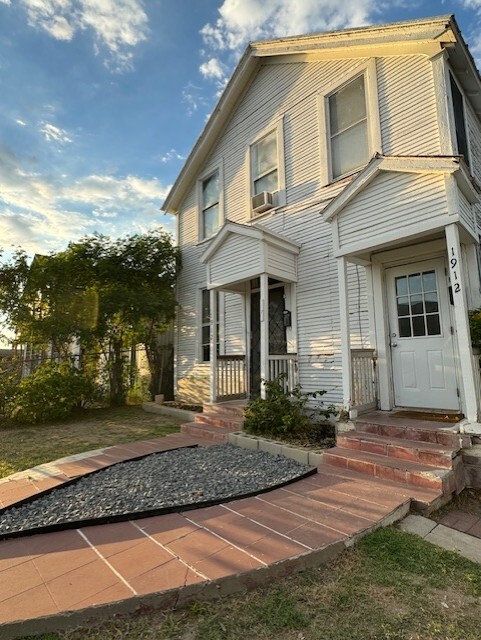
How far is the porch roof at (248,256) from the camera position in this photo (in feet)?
19.6

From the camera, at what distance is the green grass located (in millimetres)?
1604

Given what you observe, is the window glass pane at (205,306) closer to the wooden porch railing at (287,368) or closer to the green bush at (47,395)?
the wooden porch railing at (287,368)

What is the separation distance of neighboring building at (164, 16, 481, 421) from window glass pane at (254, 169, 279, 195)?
0.03 m

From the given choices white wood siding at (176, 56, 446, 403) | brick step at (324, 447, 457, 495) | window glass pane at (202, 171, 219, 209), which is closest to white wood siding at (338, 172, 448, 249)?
white wood siding at (176, 56, 446, 403)

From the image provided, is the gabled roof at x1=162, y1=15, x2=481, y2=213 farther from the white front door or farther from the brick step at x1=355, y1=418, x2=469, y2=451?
the brick step at x1=355, y1=418, x2=469, y2=451

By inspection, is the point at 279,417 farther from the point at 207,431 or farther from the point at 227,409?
the point at 227,409

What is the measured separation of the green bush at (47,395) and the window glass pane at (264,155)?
254 inches

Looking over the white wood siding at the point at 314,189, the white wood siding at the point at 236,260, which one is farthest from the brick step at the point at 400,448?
the white wood siding at the point at 236,260

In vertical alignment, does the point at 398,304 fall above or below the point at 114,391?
above

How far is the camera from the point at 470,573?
6.84 feet

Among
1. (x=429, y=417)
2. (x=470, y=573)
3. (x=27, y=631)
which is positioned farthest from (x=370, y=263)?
(x=27, y=631)

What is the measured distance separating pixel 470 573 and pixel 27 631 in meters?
2.49

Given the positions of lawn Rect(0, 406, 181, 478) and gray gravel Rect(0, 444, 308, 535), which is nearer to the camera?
gray gravel Rect(0, 444, 308, 535)

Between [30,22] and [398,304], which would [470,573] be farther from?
[30,22]
